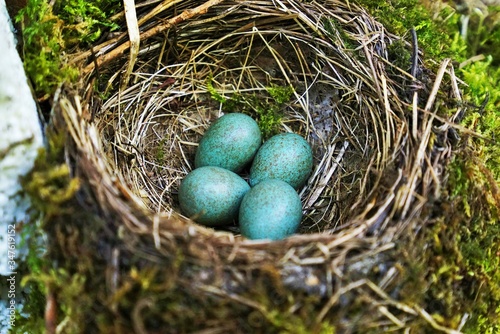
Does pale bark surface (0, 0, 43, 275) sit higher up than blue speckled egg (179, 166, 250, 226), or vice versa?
pale bark surface (0, 0, 43, 275)

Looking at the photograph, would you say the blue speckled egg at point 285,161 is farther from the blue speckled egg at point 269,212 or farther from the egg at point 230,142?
the blue speckled egg at point 269,212

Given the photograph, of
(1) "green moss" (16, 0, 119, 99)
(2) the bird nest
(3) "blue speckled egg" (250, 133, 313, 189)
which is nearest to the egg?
(3) "blue speckled egg" (250, 133, 313, 189)

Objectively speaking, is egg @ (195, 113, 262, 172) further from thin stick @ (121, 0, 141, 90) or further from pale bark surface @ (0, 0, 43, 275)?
pale bark surface @ (0, 0, 43, 275)

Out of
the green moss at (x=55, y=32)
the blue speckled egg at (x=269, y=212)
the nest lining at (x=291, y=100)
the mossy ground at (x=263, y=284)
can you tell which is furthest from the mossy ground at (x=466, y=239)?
the green moss at (x=55, y=32)

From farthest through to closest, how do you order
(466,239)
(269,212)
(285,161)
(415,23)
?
1. (415,23)
2. (285,161)
3. (269,212)
4. (466,239)

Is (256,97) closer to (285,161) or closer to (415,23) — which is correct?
(285,161)

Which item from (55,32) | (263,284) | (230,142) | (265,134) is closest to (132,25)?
(55,32)
